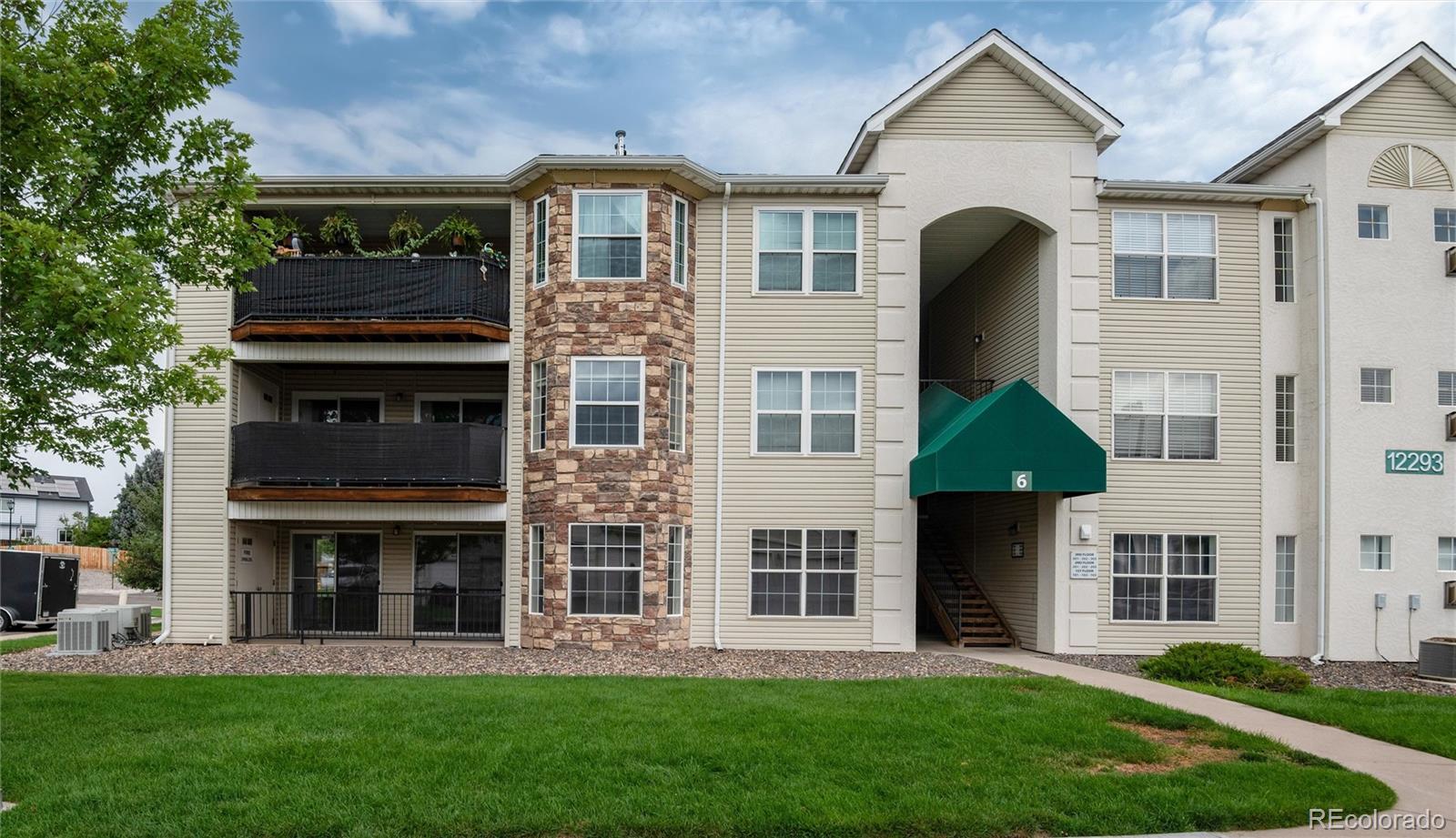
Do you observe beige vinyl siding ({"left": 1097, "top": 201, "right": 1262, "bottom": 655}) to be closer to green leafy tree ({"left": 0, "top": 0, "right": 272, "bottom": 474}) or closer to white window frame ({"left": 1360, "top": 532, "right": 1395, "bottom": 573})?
white window frame ({"left": 1360, "top": 532, "right": 1395, "bottom": 573})

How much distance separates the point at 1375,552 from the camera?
1744cm

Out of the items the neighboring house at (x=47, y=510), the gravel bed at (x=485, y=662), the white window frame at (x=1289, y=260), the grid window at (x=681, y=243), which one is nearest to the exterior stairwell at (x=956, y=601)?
the gravel bed at (x=485, y=662)

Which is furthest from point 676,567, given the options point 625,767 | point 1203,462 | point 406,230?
point 1203,462

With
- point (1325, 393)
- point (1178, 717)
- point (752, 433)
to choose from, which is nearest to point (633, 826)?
point (1178, 717)

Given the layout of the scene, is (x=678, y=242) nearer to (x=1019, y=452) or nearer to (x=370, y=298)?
(x=370, y=298)

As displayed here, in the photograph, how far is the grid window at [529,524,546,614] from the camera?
56.0ft

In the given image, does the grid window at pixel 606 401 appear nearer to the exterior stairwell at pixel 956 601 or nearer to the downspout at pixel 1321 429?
the exterior stairwell at pixel 956 601

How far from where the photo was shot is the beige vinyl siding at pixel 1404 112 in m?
17.8

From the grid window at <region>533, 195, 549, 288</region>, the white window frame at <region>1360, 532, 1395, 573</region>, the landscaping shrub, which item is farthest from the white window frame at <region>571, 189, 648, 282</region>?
the white window frame at <region>1360, 532, 1395, 573</region>

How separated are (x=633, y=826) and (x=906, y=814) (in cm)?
187

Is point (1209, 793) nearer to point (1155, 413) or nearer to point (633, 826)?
point (633, 826)

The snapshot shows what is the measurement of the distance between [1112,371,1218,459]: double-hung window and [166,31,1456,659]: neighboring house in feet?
0.17

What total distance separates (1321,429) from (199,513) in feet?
65.7

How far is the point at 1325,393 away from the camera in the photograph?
1758 cm
